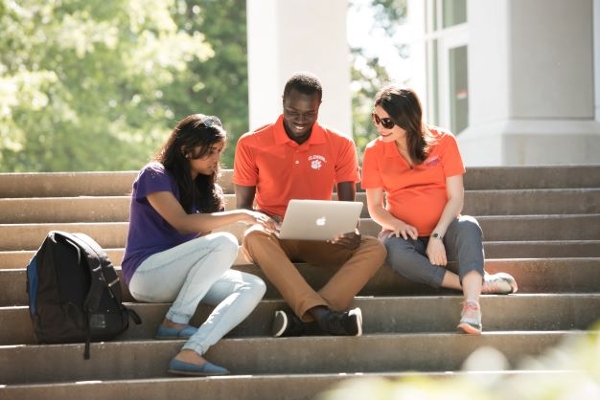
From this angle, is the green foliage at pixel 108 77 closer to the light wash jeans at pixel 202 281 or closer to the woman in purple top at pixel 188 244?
the woman in purple top at pixel 188 244

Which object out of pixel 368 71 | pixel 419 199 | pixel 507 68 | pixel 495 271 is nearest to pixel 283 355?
pixel 419 199

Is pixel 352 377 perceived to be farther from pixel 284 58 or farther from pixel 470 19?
pixel 470 19

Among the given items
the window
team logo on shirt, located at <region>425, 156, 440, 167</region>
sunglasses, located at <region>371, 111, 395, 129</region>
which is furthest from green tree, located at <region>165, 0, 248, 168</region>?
sunglasses, located at <region>371, 111, 395, 129</region>

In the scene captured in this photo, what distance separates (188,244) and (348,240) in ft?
2.69

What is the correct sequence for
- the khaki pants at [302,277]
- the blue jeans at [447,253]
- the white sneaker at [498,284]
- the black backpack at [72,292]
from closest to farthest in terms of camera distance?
the black backpack at [72,292], the khaki pants at [302,277], the blue jeans at [447,253], the white sneaker at [498,284]

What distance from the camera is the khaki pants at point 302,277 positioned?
19.0ft

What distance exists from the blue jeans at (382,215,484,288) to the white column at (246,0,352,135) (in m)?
4.55

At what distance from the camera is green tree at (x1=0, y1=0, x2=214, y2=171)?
1939 cm

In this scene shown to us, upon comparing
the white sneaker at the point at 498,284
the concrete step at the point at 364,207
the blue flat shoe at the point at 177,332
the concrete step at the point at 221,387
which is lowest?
the concrete step at the point at 221,387

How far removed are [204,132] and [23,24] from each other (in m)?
13.9

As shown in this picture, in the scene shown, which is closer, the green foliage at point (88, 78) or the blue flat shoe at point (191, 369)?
the blue flat shoe at point (191, 369)

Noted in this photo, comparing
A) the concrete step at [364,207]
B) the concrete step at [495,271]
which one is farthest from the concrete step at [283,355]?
the concrete step at [364,207]

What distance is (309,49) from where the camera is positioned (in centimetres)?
1080

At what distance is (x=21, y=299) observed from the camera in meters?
6.37
